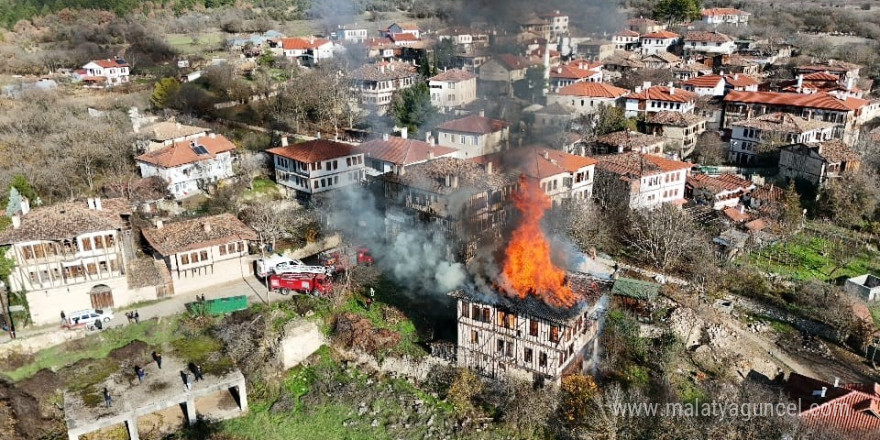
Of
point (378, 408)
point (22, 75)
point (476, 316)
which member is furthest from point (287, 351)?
point (22, 75)

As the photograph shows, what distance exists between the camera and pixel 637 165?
162 ft

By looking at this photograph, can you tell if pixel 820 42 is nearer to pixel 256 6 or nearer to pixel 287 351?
pixel 256 6

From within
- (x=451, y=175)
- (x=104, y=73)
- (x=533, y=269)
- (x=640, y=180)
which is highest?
(x=104, y=73)

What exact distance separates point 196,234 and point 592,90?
44.1 m

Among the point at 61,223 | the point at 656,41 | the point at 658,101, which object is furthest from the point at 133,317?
the point at 656,41

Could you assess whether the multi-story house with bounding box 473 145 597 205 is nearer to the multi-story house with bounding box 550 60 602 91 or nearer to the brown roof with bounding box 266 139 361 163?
the brown roof with bounding box 266 139 361 163

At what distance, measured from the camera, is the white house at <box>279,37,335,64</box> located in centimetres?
7935

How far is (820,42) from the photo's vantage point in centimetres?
9800

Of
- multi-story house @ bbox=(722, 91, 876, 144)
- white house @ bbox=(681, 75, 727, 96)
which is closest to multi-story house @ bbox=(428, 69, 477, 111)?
multi-story house @ bbox=(722, 91, 876, 144)

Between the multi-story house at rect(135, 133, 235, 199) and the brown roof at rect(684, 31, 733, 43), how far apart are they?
6864cm

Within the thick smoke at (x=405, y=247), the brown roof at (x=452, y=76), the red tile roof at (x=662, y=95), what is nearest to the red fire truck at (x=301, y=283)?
the thick smoke at (x=405, y=247)

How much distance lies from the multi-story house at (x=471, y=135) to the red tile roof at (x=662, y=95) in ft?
77.9

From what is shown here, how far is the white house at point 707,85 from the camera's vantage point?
239 ft

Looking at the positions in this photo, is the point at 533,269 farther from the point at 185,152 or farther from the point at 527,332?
the point at 185,152
